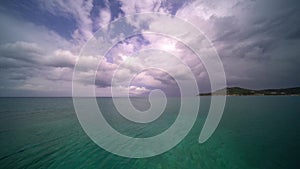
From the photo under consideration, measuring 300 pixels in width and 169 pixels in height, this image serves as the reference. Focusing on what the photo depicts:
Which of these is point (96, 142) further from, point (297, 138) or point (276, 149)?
point (297, 138)

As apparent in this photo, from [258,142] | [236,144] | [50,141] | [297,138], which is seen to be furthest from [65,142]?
[297,138]

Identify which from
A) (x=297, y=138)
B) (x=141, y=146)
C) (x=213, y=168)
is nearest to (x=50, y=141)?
(x=141, y=146)

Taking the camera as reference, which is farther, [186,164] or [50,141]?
[50,141]

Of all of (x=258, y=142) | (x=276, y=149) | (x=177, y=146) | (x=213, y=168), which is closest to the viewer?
(x=213, y=168)

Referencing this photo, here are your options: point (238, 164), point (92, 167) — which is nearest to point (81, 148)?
point (92, 167)

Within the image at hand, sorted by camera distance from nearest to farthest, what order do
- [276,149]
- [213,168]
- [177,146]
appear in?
[213,168] → [276,149] → [177,146]

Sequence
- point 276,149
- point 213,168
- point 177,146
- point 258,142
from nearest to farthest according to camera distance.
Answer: point 213,168
point 276,149
point 177,146
point 258,142

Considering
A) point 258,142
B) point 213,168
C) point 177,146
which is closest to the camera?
point 213,168

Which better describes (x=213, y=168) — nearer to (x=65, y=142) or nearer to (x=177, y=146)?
(x=177, y=146)

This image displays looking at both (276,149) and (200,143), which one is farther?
(200,143)
